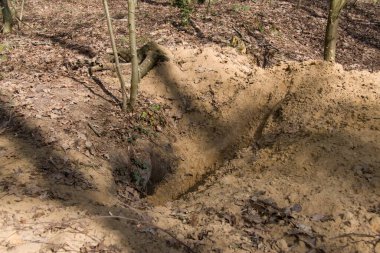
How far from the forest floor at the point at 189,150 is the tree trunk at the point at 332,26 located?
58 centimetres

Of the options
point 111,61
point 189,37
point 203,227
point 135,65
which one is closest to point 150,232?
point 203,227

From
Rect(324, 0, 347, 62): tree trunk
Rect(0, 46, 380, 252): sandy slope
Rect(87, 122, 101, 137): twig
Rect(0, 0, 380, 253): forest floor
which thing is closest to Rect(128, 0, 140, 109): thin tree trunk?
Rect(0, 0, 380, 253): forest floor

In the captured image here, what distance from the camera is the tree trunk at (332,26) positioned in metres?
7.61

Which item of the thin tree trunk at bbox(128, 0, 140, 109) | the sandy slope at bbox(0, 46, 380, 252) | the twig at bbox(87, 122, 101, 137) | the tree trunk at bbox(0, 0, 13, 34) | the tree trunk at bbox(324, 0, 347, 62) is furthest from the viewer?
the tree trunk at bbox(0, 0, 13, 34)

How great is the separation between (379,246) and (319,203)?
0.85m

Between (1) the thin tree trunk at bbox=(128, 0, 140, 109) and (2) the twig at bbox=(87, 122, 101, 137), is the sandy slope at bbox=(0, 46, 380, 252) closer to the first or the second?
(2) the twig at bbox=(87, 122, 101, 137)

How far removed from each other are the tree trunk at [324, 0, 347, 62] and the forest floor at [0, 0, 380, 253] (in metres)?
0.58

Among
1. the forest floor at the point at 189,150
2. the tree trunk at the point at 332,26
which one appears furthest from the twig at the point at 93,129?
the tree trunk at the point at 332,26

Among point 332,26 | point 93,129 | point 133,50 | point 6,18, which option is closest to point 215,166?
point 93,129

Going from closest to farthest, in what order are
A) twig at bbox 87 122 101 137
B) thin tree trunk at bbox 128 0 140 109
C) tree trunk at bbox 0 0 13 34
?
1. thin tree trunk at bbox 128 0 140 109
2. twig at bbox 87 122 101 137
3. tree trunk at bbox 0 0 13 34

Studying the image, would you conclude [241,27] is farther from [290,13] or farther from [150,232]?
[150,232]

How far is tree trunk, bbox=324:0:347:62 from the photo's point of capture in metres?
7.61

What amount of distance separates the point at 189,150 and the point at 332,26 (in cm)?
432

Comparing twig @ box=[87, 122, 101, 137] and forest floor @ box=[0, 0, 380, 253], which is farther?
twig @ box=[87, 122, 101, 137]
